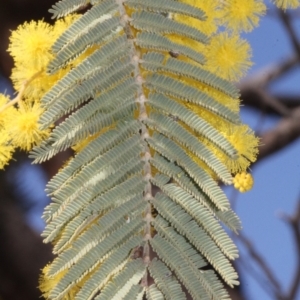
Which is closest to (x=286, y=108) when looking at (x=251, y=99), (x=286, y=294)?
(x=251, y=99)

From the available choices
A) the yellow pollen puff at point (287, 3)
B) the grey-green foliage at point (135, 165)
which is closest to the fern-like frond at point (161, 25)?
the grey-green foliage at point (135, 165)

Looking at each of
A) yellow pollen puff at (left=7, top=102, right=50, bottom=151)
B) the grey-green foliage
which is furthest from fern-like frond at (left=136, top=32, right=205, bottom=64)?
yellow pollen puff at (left=7, top=102, right=50, bottom=151)

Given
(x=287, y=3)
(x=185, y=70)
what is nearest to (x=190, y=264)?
(x=185, y=70)

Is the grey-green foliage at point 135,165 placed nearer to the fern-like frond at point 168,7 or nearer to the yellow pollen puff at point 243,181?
the fern-like frond at point 168,7

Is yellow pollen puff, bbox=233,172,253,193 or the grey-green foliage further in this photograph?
yellow pollen puff, bbox=233,172,253,193

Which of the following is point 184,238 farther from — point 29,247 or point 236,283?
point 29,247

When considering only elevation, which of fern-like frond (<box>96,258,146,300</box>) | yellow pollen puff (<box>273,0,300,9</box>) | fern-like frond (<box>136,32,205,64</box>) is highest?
yellow pollen puff (<box>273,0,300,9</box>)

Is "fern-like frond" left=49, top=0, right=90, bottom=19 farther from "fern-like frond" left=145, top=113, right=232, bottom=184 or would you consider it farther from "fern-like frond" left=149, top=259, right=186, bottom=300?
"fern-like frond" left=149, top=259, right=186, bottom=300
